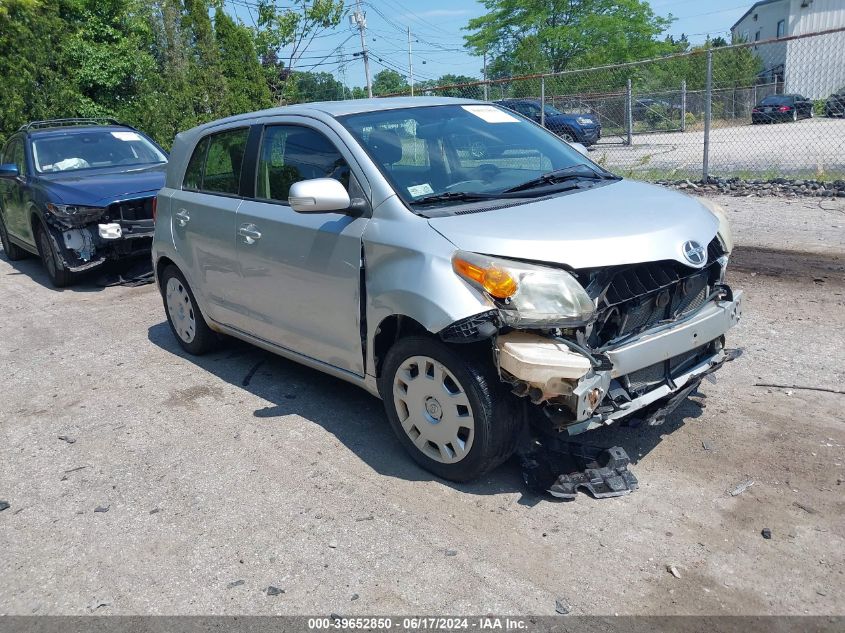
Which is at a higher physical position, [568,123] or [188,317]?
[568,123]

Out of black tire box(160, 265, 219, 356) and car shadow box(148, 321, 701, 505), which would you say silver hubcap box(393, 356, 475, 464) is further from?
black tire box(160, 265, 219, 356)

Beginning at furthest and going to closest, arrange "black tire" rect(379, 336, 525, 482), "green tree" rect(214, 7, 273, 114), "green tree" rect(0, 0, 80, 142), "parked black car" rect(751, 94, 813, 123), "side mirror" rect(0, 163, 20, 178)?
"green tree" rect(214, 7, 273, 114) → "parked black car" rect(751, 94, 813, 123) → "green tree" rect(0, 0, 80, 142) → "side mirror" rect(0, 163, 20, 178) → "black tire" rect(379, 336, 525, 482)

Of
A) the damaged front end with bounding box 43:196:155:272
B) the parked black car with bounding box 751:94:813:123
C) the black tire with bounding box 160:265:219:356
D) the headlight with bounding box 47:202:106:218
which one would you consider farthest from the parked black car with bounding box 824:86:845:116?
the black tire with bounding box 160:265:219:356

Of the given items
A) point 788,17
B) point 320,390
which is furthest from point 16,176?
point 788,17

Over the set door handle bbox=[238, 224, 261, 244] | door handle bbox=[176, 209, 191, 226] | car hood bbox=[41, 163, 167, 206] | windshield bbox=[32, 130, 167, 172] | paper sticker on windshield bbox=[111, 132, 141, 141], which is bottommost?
door handle bbox=[238, 224, 261, 244]

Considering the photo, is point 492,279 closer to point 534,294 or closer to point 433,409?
point 534,294

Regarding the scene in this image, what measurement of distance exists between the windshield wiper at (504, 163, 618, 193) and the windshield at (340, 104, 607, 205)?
1.3 inches

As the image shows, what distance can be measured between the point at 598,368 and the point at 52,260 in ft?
25.8

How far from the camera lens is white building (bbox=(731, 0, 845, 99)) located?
25.5 m

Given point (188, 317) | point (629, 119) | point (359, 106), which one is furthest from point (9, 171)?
point (629, 119)

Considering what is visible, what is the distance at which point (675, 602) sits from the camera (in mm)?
2965

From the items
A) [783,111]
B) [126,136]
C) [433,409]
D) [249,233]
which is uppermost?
[126,136]

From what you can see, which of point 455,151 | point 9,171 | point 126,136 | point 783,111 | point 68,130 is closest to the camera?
point 455,151

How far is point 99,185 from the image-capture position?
8.98 m
